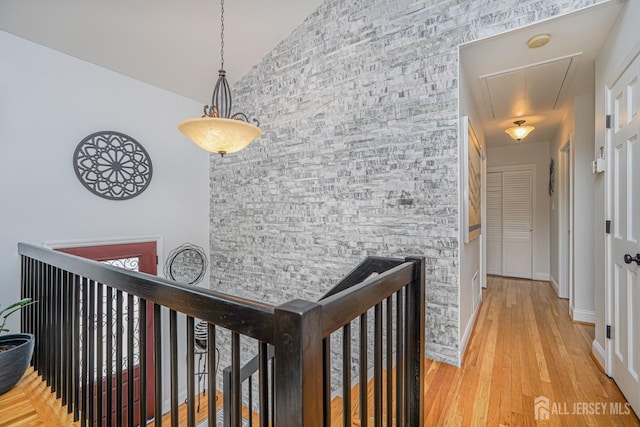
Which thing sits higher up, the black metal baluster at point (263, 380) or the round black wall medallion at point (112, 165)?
the round black wall medallion at point (112, 165)

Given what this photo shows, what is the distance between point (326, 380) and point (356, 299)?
9.1 inches

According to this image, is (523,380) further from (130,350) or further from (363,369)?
(130,350)

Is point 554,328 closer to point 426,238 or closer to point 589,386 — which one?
point 589,386

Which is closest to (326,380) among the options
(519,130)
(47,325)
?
(47,325)

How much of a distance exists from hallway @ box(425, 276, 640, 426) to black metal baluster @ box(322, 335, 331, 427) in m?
1.17

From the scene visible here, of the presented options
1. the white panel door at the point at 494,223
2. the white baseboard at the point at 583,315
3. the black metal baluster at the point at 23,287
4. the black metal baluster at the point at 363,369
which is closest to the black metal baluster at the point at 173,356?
the black metal baluster at the point at 363,369

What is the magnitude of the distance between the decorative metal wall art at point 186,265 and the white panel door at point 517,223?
500cm

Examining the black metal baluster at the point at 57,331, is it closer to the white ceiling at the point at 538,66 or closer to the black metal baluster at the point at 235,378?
the black metal baluster at the point at 235,378

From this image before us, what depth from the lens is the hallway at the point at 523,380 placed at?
66.7 inches

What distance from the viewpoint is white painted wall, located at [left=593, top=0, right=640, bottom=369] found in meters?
1.71

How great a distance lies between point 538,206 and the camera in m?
5.06

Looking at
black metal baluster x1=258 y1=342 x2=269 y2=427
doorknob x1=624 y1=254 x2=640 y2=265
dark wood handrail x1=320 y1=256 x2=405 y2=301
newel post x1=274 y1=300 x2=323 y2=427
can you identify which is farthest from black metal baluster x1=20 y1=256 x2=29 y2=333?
doorknob x1=624 y1=254 x2=640 y2=265

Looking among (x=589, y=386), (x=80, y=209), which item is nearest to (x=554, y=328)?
(x=589, y=386)

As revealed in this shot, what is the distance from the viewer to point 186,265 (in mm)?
3439
